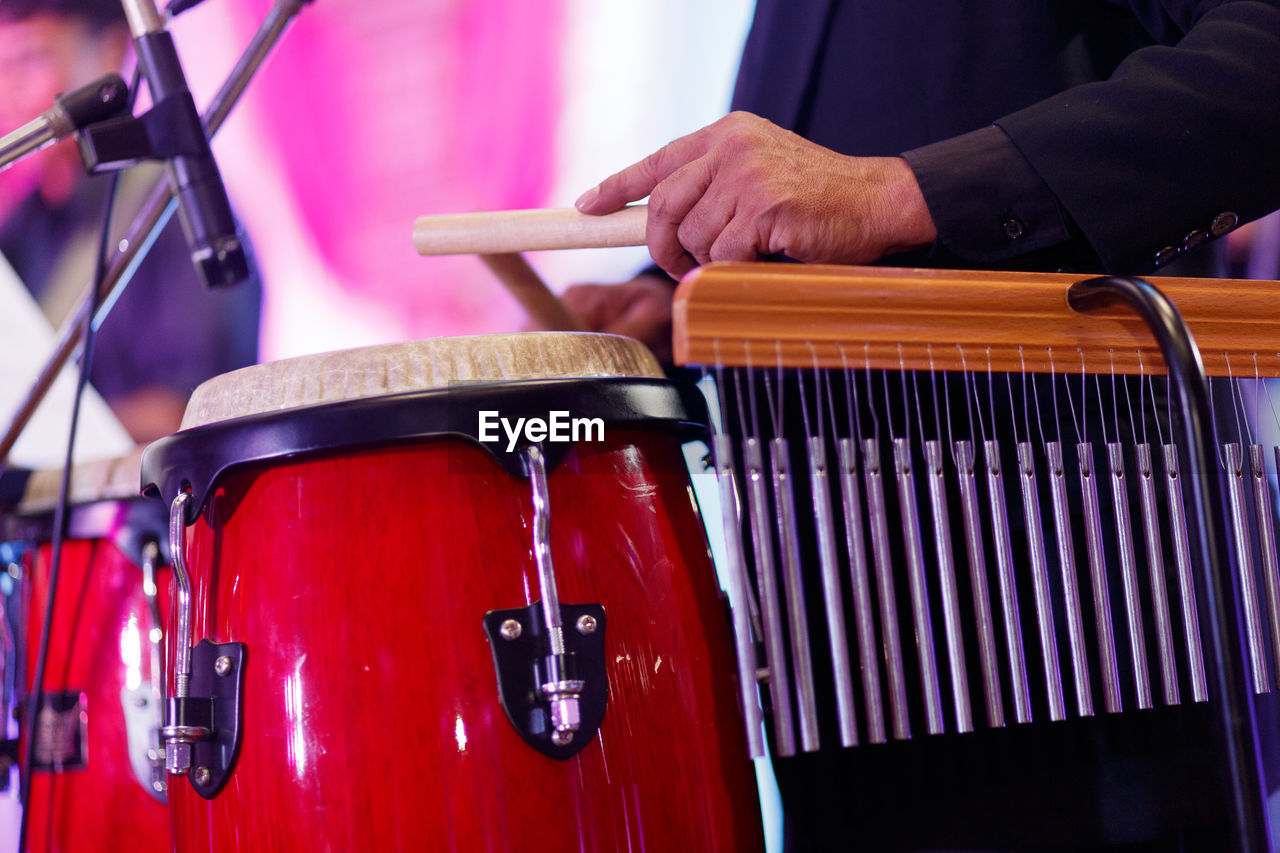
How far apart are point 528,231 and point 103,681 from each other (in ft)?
2.36

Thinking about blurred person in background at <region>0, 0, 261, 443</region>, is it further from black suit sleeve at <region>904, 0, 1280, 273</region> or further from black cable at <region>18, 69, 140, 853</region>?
black suit sleeve at <region>904, 0, 1280, 273</region>

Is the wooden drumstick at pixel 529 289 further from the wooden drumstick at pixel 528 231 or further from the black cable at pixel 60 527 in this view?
the black cable at pixel 60 527

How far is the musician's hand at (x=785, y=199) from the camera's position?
741mm

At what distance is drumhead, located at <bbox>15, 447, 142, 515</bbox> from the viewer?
3.67 ft

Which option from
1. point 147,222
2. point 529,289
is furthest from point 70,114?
point 529,289

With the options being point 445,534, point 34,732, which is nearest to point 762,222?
point 445,534

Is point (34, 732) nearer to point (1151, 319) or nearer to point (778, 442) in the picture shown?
point (778, 442)

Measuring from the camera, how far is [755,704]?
599mm

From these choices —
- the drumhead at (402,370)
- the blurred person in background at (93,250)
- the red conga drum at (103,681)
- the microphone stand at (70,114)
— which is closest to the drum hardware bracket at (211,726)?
the drumhead at (402,370)

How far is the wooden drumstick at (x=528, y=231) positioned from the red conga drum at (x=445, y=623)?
168mm

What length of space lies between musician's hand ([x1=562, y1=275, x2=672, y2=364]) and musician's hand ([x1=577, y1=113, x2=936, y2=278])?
44 cm

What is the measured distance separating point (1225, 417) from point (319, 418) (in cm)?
92

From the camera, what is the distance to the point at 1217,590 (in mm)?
594

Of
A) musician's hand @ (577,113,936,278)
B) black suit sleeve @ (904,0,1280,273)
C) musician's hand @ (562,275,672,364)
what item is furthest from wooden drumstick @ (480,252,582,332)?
black suit sleeve @ (904,0,1280,273)
